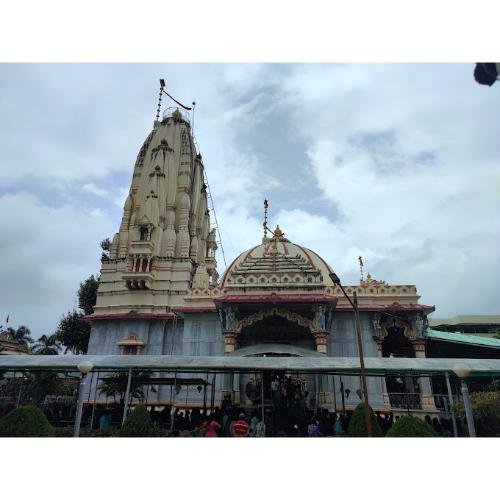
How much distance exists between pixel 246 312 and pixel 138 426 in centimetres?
891

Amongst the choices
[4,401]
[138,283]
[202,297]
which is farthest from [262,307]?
[4,401]

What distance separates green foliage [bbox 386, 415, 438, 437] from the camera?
8312mm

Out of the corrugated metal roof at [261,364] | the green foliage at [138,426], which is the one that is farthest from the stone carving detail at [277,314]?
the green foliage at [138,426]

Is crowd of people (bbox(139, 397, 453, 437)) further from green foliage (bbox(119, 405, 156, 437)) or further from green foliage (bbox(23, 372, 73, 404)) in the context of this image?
green foliage (bbox(23, 372, 73, 404))

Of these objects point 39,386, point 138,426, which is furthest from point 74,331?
point 138,426

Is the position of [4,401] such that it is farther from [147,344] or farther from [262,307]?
[262,307]

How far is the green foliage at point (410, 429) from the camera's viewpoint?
27.3ft

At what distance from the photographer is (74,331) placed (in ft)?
113

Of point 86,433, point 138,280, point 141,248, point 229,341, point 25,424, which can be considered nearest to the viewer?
point 25,424

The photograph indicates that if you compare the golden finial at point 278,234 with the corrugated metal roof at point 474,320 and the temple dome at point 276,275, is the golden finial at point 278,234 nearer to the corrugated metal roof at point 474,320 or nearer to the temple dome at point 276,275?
the temple dome at point 276,275

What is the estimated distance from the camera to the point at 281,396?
1501 centimetres

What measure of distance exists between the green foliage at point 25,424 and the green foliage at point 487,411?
1233 centimetres

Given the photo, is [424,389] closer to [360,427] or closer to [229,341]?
[360,427]

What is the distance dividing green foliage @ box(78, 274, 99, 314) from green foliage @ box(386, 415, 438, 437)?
103 ft
